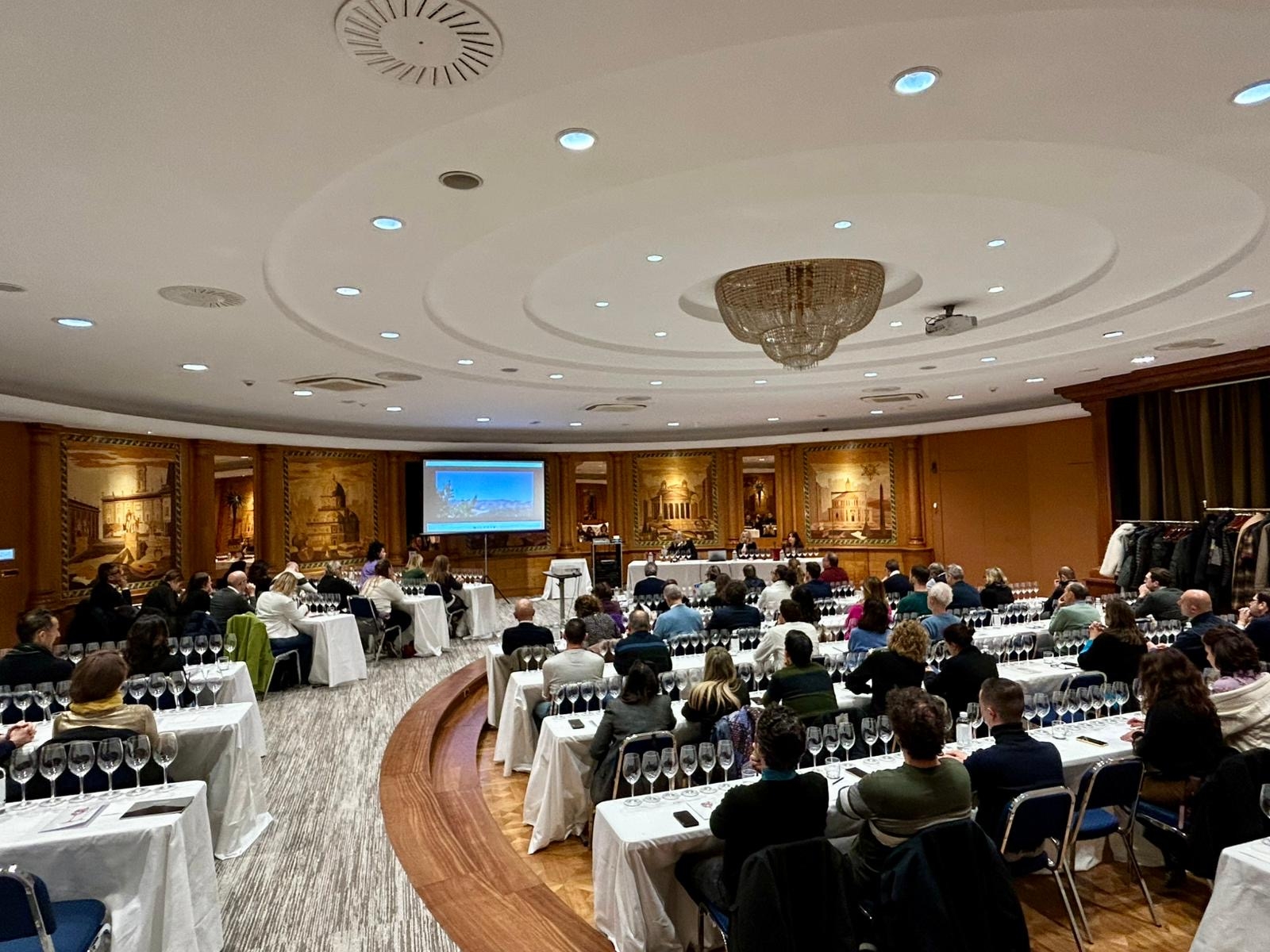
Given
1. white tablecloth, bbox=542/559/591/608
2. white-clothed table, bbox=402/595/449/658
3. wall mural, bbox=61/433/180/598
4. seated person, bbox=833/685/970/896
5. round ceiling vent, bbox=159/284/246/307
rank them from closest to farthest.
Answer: seated person, bbox=833/685/970/896 < round ceiling vent, bbox=159/284/246/307 < white-clothed table, bbox=402/595/449/658 < wall mural, bbox=61/433/180/598 < white tablecloth, bbox=542/559/591/608

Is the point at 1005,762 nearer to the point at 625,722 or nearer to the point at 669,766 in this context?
the point at 669,766

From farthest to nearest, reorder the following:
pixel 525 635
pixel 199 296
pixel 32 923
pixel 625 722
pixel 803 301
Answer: pixel 525 635 → pixel 803 301 → pixel 199 296 → pixel 625 722 → pixel 32 923

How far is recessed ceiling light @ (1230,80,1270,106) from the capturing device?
321 centimetres

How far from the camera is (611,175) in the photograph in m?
3.88

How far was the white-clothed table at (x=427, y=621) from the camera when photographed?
10.6 meters

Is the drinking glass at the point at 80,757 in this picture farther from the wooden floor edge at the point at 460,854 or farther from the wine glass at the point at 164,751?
the wooden floor edge at the point at 460,854

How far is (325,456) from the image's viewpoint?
15617mm

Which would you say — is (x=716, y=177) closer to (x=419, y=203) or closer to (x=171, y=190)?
(x=419, y=203)

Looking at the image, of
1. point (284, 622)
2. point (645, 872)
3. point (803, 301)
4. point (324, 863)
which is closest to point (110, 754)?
point (324, 863)

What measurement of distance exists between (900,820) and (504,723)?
4069 mm

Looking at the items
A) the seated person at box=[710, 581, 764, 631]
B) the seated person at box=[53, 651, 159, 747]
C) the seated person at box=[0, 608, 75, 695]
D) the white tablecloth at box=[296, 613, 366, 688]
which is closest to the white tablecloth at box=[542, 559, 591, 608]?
the white tablecloth at box=[296, 613, 366, 688]

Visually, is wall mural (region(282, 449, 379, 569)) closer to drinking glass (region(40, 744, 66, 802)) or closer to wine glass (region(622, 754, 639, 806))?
drinking glass (region(40, 744, 66, 802))

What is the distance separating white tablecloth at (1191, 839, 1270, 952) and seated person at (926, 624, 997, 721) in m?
1.84

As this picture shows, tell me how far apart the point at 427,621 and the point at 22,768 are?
23.9 ft
